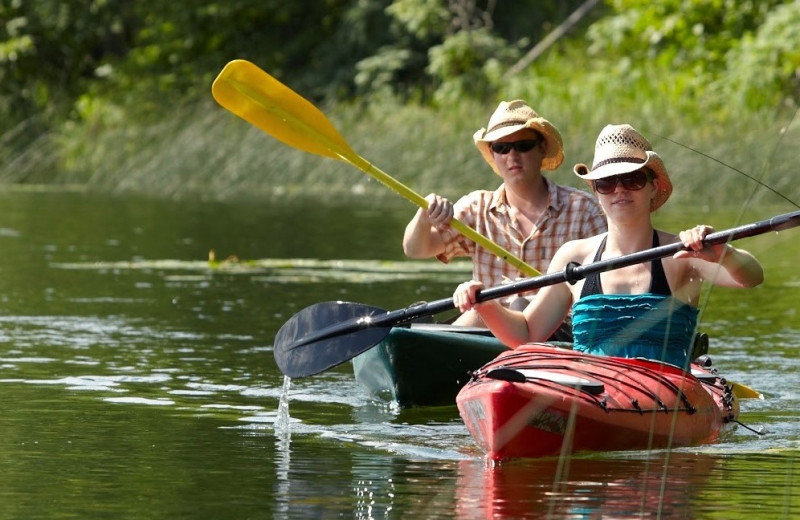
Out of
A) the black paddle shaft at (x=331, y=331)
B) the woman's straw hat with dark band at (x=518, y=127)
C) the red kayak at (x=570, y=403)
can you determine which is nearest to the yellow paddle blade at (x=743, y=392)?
the woman's straw hat with dark band at (x=518, y=127)

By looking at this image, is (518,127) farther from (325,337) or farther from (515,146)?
(325,337)

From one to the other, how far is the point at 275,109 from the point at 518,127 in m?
1.23

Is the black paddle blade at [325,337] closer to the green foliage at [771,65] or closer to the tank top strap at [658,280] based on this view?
the tank top strap at [658,280]

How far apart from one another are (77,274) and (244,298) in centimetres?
192

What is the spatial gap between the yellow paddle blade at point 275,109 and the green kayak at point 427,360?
0.95m

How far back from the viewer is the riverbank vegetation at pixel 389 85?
2239 cm

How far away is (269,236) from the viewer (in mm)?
18000

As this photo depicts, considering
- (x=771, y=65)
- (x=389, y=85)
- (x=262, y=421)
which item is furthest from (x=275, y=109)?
(x=389, y=85)

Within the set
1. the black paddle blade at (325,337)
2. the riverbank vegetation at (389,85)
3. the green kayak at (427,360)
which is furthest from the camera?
Result: the riverbank vegetation at (389,85)

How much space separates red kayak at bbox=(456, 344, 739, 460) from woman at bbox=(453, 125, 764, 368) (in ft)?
0.48

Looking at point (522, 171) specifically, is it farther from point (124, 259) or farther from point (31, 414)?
point (124, 259)

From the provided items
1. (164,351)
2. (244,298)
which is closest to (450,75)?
(244,298)

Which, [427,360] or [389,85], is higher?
[389,85]

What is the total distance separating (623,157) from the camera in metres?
6.30
